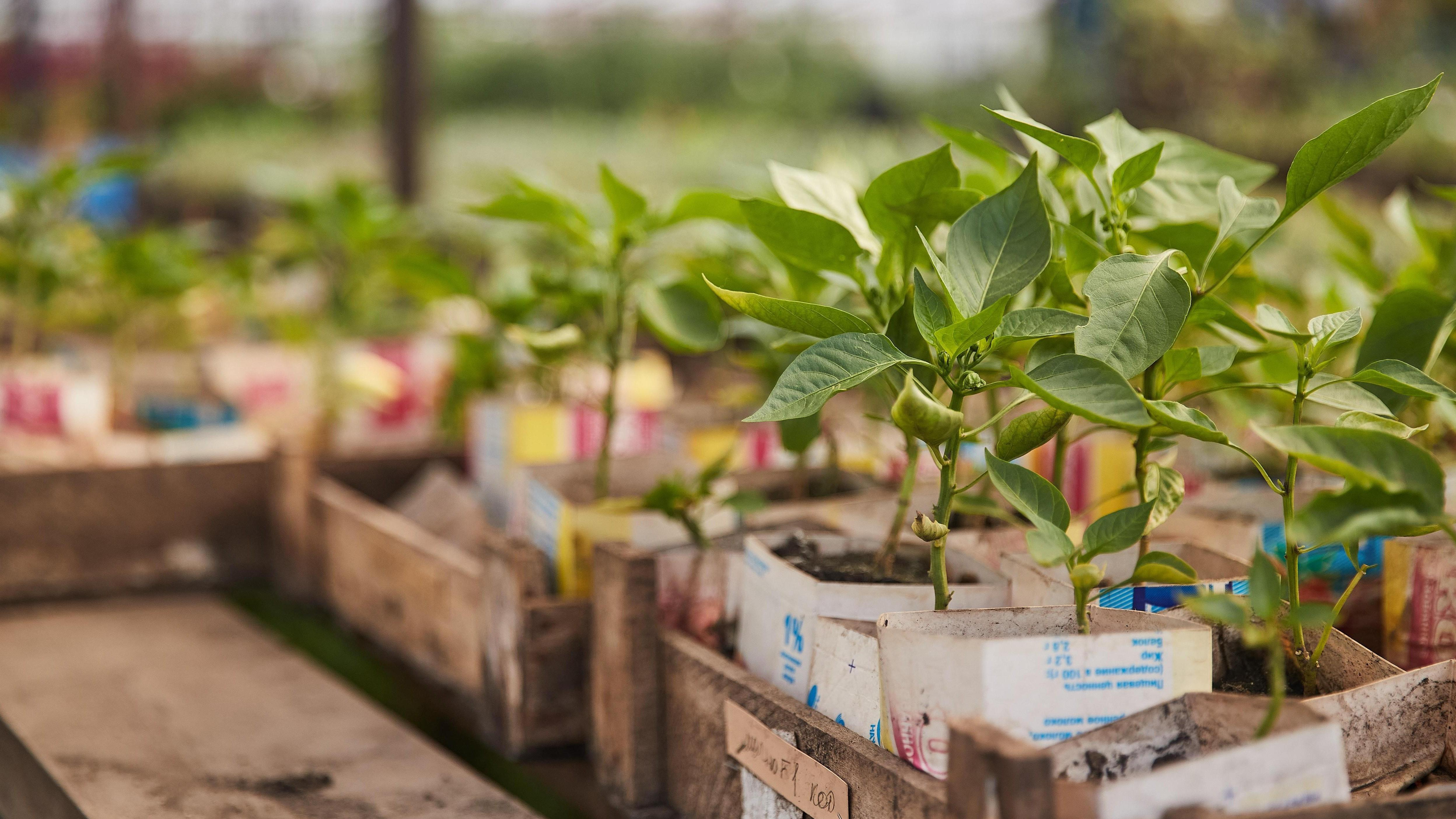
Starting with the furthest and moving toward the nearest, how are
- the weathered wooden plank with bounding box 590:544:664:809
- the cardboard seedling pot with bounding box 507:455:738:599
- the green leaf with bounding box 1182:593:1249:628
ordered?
1. the cardboard seedling pot with bounding box 507:455:738:599
2. the weathered wooden plank with bounding box 590:544:664:809
3. the green leaf with bounding box 1182:593:1249:628

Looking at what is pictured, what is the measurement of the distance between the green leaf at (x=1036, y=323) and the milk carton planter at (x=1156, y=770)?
183 millimetres

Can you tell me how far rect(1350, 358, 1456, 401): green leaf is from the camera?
55 centimetres

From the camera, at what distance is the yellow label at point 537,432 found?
124cm

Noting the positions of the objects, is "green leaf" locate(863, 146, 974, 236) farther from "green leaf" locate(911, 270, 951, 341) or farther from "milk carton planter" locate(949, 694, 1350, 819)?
"milk carton planter" locate(949, 694, 1350, 819)

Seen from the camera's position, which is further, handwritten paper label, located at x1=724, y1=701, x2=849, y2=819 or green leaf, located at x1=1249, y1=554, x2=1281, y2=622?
handwritten paper label, located at x1=724, y1=701, x2=849, y2=819

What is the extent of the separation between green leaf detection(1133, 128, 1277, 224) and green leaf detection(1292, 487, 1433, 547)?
10.6 inches

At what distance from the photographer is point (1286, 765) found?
0.47m

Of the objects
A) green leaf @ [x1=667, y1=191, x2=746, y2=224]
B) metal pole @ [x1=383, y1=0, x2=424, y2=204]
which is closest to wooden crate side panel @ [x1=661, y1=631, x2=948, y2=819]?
green leaf @ [x1=667, y1=191, x2=746, y2=224]

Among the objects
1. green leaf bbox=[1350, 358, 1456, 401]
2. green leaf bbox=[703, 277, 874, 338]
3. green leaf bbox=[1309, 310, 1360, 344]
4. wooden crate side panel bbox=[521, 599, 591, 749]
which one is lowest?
wooden crate side panel bbox=[521, 599, 591, 749]

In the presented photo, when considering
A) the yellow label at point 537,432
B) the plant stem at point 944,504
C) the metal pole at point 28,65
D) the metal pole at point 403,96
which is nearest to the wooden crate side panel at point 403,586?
the yellow label at point 537,432

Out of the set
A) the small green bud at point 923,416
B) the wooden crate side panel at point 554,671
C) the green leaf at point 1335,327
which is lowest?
the wooden crate side panel at point 554,671

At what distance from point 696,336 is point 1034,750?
18.5 inches

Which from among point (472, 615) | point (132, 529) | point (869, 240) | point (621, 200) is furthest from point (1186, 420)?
point (132, 529)

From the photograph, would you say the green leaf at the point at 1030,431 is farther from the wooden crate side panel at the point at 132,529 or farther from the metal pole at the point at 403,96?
the metal pole at the point at 403,96
